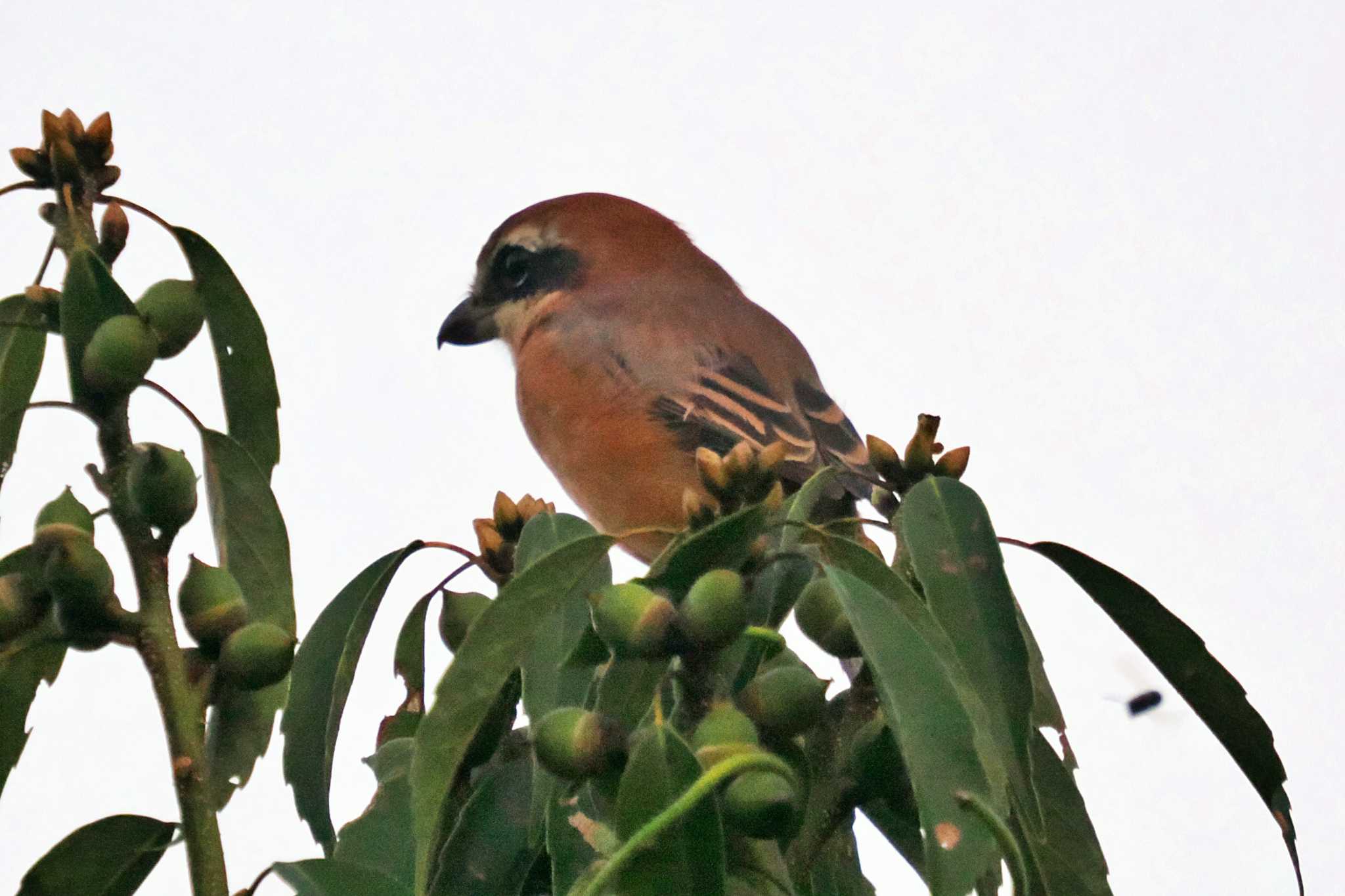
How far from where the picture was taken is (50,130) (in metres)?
1.75

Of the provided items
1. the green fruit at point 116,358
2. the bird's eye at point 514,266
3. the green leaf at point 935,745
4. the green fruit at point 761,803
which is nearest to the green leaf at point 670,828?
the green fruit at point 761,803

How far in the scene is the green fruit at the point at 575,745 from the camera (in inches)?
54.0

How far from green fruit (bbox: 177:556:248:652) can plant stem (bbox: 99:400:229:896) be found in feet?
0.11

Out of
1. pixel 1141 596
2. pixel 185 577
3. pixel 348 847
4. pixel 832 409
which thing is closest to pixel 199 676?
pixel 185 577

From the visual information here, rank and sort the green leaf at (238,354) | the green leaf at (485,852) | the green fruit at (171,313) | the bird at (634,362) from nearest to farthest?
1. the green leaf at (485,852)
2. the green fruit at (171,313)
3. the green leaf at (238,354)
4. the bird at (634,362)

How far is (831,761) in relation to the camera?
61.5 inches

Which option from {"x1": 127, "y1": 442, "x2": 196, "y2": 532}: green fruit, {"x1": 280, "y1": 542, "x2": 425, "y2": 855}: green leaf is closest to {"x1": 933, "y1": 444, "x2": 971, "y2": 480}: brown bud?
→ {"x1": 280, "y1": 542, "x2": 425, "y2": 855}: green leaf

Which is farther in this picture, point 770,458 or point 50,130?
point 50,130

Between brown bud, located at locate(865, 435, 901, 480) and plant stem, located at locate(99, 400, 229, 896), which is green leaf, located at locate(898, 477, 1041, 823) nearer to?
brown bud, located at locate(865, 435, 901, 480)

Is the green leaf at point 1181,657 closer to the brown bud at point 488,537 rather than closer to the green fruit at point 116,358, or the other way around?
the brown bud at point 488,537

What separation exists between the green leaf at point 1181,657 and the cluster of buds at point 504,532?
510 mm

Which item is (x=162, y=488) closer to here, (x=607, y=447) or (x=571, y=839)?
(x=571, y=839)

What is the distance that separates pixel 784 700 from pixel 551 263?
2978mm

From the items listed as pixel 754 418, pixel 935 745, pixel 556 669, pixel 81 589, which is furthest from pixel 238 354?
pixel 754 418
